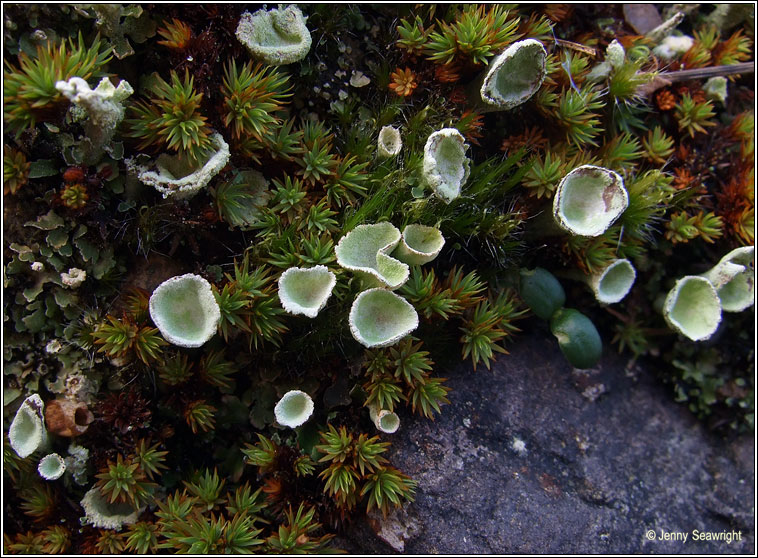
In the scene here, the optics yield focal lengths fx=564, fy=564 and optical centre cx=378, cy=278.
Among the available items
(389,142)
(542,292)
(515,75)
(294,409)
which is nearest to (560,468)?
(542,292)

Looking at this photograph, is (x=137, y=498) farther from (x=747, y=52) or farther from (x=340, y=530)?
(x=747, y=52)

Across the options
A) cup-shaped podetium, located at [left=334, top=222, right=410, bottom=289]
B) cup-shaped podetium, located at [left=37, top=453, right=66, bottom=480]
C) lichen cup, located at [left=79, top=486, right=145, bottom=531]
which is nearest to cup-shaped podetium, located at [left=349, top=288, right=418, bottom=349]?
cup-shaped podetium, located at [left=334, top=222, right=410, bottom=289]

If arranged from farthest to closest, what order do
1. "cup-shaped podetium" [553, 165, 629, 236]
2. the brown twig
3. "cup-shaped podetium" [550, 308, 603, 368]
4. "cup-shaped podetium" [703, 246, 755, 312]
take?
the brown twig
"cup-shaped podetium" [703, 246, 755, 312]
"cup-shaped podetium" [550, 308, 603, 368]
"cup-shaped podetium" [553, 165, 629, 236]

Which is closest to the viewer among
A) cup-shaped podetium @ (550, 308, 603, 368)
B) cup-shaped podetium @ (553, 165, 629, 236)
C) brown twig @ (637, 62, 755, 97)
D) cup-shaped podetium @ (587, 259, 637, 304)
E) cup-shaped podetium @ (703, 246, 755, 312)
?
cup-shaped podetium @ (553, 165, 629, 236)

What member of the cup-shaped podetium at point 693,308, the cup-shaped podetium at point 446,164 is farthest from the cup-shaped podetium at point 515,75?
the cup-shaped podetium at point 693,308

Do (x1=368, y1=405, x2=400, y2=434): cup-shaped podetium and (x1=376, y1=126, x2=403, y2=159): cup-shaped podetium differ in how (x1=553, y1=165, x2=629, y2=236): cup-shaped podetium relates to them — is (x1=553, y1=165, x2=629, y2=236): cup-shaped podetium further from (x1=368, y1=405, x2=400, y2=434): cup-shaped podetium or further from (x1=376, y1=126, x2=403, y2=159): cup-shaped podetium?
(x1=368, y1=405, x2=400, y2=434): cup-shaped podetium

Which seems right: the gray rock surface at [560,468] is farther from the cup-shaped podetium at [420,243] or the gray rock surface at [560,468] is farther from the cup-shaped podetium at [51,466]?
the cup-shaped podetium at [51,466]
